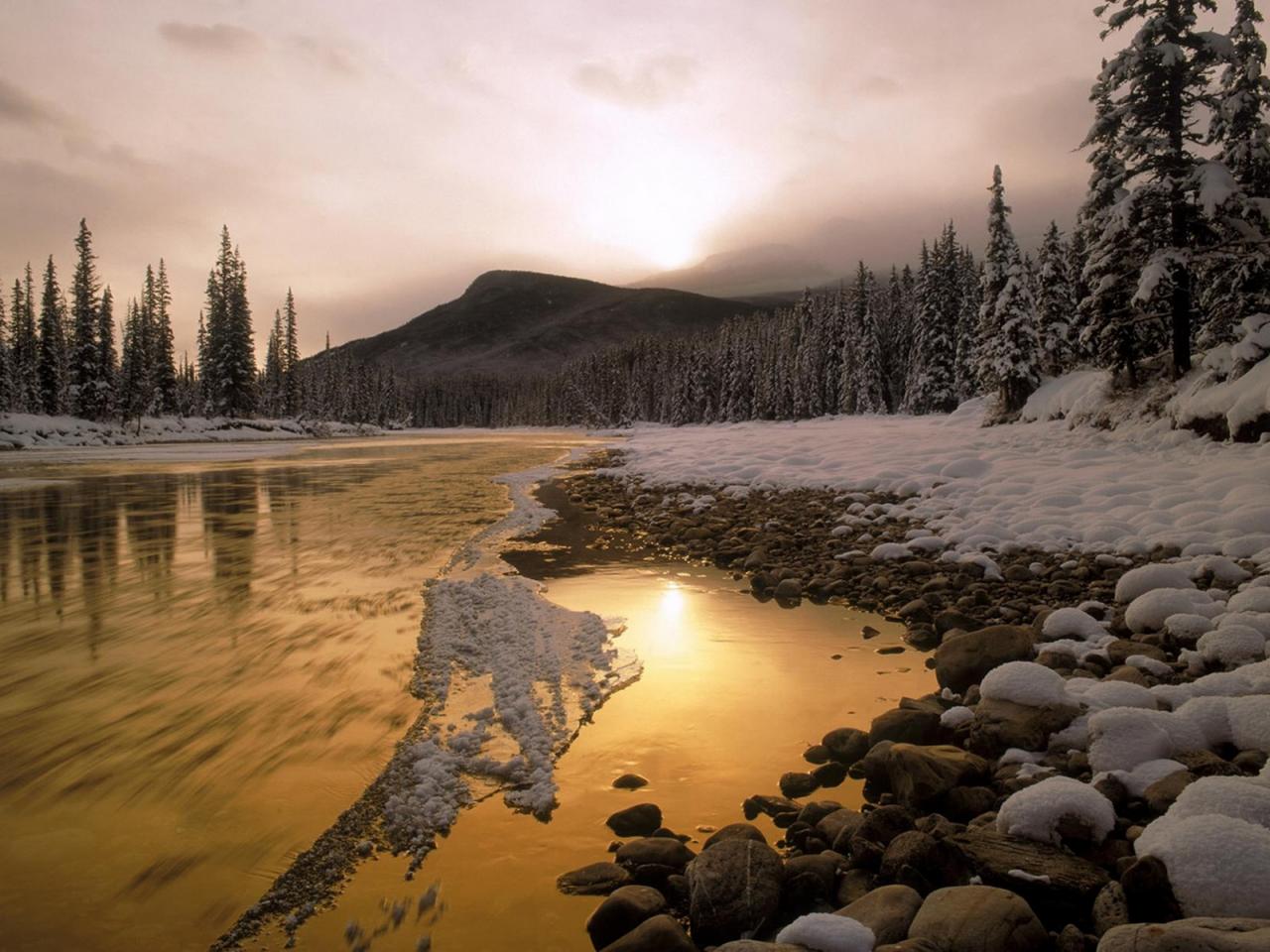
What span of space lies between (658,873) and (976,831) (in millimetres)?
1614

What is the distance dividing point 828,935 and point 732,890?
21.6 inches

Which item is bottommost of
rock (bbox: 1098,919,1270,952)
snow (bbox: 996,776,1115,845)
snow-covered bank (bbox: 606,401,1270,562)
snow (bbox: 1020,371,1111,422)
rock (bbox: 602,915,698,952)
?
rock (bbox: 602,915,698,952)

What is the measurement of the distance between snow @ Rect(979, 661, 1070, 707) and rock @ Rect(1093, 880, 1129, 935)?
1.85 metres

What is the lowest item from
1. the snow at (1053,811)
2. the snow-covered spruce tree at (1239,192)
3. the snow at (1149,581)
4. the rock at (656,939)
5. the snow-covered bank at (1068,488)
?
the rock at (656,939)

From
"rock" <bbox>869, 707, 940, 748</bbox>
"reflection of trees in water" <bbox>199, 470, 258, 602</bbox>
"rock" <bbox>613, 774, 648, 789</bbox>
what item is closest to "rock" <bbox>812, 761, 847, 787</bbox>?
"rock" <bbox>869, 707, 940, 748</bbox>

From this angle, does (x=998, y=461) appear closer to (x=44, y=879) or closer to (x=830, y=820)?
(x=830, y=820)

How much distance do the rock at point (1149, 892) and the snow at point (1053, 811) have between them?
420 millimetres

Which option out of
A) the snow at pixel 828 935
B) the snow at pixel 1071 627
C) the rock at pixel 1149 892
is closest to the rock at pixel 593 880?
the snow at pixel 828 935

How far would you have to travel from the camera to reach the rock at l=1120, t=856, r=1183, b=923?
2.78 metres

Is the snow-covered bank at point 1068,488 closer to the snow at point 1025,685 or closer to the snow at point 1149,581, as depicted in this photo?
the snow at point 1149,581

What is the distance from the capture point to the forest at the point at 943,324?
17172 mm

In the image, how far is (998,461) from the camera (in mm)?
15828

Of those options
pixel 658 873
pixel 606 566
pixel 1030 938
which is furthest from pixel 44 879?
pixel 606 566

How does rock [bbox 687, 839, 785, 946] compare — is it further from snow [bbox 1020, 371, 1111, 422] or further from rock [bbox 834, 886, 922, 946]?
snow [bbox 1020, 371, 1111, 422]
